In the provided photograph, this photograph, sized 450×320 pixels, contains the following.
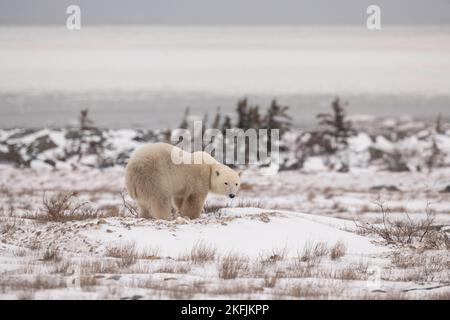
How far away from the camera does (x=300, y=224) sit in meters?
11.4

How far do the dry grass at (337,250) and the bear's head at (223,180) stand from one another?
105 inches

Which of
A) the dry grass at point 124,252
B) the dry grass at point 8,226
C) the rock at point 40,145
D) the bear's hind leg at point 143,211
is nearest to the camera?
the dry grass at point 124,252

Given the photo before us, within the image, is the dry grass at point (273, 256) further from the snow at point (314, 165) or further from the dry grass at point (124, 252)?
the snow at point (314, 165)

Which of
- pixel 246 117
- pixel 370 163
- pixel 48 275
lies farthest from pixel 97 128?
pixel 48 275

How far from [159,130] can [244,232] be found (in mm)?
42148

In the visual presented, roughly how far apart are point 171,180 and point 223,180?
1.16 meters

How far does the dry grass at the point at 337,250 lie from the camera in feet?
31.3

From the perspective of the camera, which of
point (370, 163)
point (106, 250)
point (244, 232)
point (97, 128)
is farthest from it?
point (97, 128)

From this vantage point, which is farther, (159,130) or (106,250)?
(159,130)

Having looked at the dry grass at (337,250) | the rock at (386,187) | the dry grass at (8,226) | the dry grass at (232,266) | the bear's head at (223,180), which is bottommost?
the rock at (386,187)

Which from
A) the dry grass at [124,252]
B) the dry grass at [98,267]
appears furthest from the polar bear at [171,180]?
the dry grass at [98,267]

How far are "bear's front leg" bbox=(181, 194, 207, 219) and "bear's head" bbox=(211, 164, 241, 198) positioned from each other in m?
0.34
